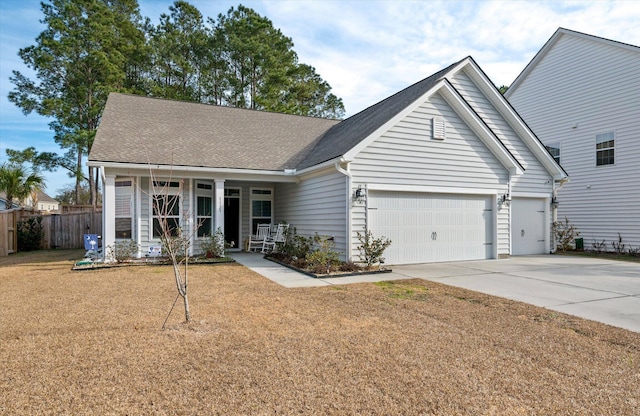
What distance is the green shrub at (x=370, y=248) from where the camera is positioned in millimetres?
9031

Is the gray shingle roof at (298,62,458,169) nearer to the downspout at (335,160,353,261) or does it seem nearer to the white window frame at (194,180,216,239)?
the downspout at (335,160,353,261)

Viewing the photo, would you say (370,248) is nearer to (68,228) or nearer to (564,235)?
(564,235)

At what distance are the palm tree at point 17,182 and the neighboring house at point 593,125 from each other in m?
22.7

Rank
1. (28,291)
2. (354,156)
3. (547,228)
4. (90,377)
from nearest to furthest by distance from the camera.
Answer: (90,377) < (28,291) < (354,156) < (547,228)

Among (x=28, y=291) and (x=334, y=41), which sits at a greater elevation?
(x=334, y=41)

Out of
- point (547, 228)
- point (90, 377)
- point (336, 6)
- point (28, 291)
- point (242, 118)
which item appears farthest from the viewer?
point (242, 118)

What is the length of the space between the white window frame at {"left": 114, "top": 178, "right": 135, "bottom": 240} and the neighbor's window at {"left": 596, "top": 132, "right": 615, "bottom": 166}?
16.6m

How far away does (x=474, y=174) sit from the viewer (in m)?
10.9

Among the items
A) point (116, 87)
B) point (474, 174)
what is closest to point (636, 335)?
point (474, 174)

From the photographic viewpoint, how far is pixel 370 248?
9.06 m

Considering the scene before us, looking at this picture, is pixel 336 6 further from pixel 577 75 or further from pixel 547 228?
pixel 577 75

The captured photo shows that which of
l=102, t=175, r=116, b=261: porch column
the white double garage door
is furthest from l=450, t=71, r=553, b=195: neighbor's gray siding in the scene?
l=102, t=175, r=116, b=261: porch column

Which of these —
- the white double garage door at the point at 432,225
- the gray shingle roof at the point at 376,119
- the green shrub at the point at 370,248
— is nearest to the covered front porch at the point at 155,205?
the gray shingle roof at the point at 376,119

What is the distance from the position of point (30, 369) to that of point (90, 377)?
65 centimetres
